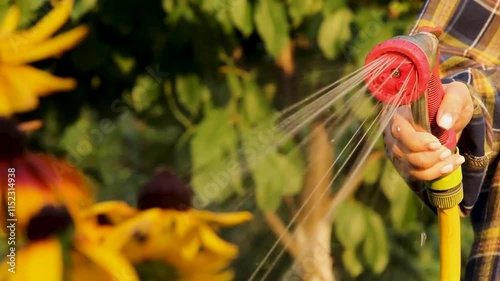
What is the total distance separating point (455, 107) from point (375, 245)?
2.71 feet

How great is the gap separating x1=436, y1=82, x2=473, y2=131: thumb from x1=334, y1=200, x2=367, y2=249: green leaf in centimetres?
75

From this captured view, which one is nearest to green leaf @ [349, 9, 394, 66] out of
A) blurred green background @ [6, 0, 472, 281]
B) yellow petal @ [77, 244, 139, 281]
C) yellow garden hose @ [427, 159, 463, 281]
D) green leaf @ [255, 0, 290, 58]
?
blurred green background @ [6, 0, 472, 281]

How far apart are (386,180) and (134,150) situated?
396mm

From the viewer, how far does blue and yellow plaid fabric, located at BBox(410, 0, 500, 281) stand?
1.02 m

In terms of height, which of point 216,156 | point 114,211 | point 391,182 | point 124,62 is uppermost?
point 114,211

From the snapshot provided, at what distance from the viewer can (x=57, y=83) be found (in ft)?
3.61

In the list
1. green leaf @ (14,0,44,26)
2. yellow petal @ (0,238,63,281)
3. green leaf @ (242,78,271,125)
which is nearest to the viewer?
yellow petal @ (0,238,63,281)

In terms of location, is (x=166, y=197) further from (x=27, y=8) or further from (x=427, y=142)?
(x=27, y=8)

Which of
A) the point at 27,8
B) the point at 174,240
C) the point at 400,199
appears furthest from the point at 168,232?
the point at 400,199

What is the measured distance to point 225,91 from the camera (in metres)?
1.73

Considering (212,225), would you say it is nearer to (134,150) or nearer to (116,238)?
(116,238)

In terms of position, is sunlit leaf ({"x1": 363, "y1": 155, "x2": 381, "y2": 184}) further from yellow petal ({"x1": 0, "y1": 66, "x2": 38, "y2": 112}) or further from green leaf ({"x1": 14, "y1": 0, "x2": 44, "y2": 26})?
yellow petal ({"x1": 0, "y1": 66, "x2": 38, "y2": 112})

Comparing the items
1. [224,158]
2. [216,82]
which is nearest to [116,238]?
[224,158]

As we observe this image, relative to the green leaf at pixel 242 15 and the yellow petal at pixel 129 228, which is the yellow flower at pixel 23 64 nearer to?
the yellow petal at pixel 129 228
